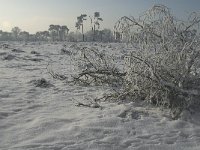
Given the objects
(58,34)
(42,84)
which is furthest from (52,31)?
(42,84)

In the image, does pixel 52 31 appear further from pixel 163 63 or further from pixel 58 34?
pixel 163 63

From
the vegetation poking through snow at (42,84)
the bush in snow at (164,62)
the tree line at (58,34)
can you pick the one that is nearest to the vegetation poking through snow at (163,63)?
the bush in snow at (164,62)

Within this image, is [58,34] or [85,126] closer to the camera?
[85,126]

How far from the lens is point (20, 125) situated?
204 inches

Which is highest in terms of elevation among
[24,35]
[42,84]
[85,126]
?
[24,35]

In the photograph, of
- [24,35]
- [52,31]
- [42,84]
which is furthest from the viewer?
[24,35]

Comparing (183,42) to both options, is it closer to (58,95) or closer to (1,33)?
(58,95)

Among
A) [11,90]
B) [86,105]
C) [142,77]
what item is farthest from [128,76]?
[11,90]

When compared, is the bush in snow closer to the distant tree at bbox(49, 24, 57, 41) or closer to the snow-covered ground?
the snow-covered ground

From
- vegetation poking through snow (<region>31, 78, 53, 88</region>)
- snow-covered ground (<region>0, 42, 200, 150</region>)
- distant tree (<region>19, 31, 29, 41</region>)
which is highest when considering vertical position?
distant tree (<region>19, 31, 29, 41</region>)

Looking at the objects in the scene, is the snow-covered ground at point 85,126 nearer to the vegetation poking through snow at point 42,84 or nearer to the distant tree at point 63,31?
the vegetation poking through snow at point 42,84

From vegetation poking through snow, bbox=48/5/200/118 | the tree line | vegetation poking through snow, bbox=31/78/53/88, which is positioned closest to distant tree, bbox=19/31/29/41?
the tree line

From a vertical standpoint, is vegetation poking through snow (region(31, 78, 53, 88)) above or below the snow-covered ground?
above

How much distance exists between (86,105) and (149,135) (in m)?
1.70
